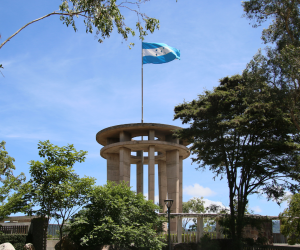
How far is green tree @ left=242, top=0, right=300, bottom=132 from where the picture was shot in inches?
Result: 778

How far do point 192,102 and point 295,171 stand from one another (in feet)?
32.1

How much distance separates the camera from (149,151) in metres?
35.1

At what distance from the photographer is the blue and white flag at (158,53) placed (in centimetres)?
3425

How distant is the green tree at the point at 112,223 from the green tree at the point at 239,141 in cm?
752

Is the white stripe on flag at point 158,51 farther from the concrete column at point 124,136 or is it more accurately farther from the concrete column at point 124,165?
the concrete column at point 124,165

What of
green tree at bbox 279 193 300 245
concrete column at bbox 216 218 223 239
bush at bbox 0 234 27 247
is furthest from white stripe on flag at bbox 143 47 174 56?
bush at bbox 0 234 27 247

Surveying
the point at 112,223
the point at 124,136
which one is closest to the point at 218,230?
the point at 112,223

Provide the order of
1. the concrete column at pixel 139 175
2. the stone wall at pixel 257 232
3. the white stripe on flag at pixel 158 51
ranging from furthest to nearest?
the concrete column at pixel 139 175, the white stripe on flag at pixel 158 51, the stone wall at pixel 257 232

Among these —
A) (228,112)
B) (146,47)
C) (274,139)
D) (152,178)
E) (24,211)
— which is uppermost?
(146,47)

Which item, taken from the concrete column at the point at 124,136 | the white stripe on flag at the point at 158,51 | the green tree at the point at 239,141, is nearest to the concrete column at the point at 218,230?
the green tree at the point at 239,141

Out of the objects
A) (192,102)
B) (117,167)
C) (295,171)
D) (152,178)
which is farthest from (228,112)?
(117,167)

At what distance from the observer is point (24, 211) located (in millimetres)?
19203

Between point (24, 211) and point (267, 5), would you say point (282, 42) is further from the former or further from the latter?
point (24, 211)

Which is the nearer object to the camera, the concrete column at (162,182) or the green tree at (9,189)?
the green tree at (9,189)
